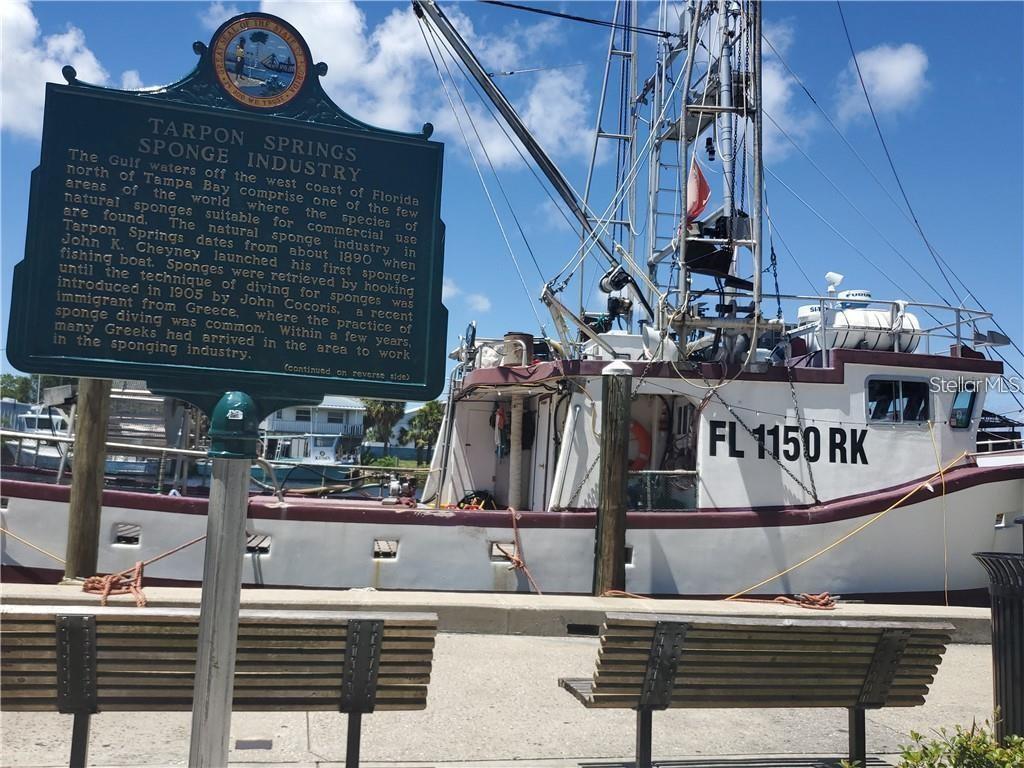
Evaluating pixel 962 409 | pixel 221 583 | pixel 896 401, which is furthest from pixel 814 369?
pixel 221 583

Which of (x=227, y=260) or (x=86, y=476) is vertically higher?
(x=227, y=260)

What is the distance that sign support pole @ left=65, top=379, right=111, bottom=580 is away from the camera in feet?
29.3

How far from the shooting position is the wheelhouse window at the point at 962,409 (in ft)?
39.6

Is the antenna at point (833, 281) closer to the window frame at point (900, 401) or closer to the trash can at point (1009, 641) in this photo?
the window frame at point (900, 401)

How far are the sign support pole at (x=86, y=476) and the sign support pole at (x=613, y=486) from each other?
5323 millimetres

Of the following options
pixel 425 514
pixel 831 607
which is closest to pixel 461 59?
pixel 425 514

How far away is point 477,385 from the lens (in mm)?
13492

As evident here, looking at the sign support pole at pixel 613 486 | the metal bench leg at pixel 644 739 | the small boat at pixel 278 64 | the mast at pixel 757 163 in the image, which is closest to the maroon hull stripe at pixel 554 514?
the sign support pole at pixel 613 486

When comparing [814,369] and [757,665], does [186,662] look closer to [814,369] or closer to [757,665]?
[757,665]

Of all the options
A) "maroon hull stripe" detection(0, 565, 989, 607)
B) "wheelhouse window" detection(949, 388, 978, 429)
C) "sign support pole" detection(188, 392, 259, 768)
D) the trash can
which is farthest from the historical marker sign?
"wheelhouse window" detection(949, 388, 978, 429)

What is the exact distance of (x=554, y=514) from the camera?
10.9 m

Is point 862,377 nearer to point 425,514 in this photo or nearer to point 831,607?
point 831,607

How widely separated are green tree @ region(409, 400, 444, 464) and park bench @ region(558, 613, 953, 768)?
48.6 m

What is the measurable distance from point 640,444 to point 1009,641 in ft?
27.2
